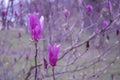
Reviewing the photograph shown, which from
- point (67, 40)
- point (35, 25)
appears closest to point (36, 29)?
point (35, 25)

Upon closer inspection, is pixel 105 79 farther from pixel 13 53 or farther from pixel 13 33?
pixel 13 33

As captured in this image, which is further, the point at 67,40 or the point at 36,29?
the point at 67,40

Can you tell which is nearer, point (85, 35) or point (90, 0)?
point (90, 0)

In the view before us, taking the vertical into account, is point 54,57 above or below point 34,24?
below

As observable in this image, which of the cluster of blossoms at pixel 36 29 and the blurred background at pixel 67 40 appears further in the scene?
the blurred background at pixel 67 40

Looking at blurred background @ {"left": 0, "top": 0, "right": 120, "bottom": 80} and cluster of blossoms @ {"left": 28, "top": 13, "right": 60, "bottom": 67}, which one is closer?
cluster of blossoms @ {"left": 28, "top": 13, "right": 60, "bottom": 67}

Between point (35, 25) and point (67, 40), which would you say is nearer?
point (35, 25)

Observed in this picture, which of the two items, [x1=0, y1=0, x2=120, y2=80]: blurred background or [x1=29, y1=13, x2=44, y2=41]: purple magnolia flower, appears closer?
[x1=29, y1=13, x2=44, y2=41]: purple magnolia flower

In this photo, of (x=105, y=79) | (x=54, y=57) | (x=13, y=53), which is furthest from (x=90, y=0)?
(x=54, y=57)

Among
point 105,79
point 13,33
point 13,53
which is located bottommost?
point 105,79

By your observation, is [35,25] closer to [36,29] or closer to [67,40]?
[36,29]

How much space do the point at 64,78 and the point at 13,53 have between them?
212 centimetres

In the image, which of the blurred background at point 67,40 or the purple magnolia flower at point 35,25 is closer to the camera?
the purple magnolia flower at point 35,25

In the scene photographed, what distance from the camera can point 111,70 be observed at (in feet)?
18.5
